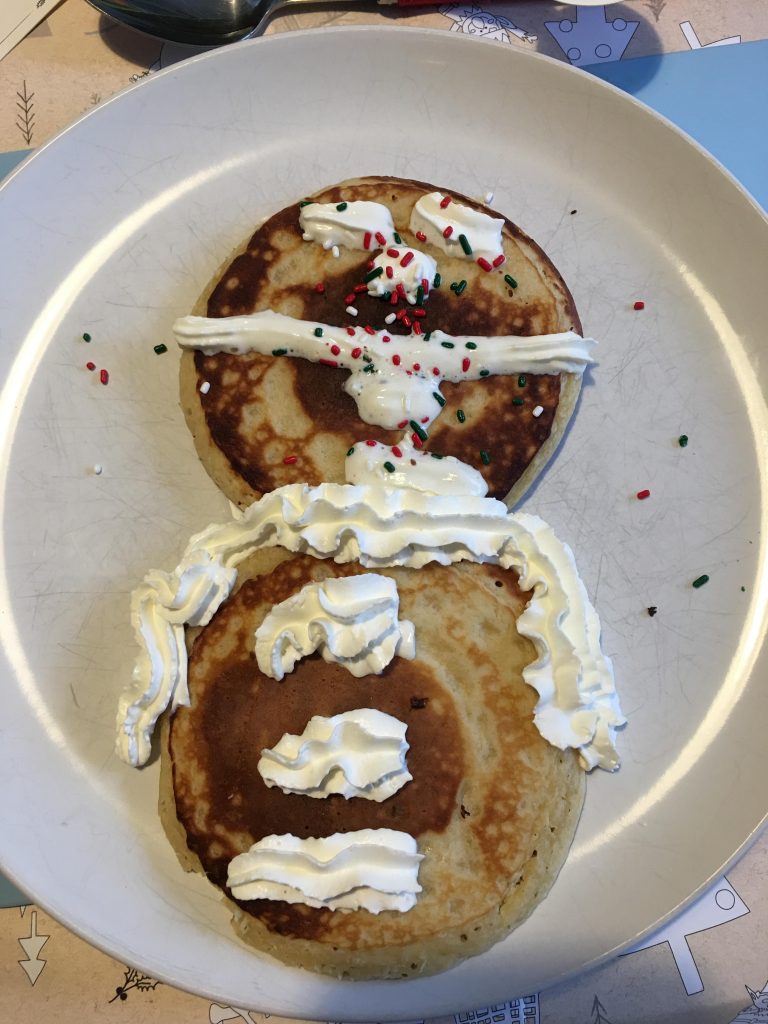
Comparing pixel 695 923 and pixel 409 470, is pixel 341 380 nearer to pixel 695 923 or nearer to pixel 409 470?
pixel 409 470

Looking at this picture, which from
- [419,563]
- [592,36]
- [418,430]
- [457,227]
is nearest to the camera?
[419,563]

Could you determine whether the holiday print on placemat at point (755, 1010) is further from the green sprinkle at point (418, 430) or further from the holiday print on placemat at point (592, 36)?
the holiday print on placemat at point (592, 36)

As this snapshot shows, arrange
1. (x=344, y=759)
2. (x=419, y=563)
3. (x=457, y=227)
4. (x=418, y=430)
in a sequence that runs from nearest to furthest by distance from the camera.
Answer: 1. (x=344, y=759)
2. (x=419, y=563)
3. (x=418, y=430)
4. (x=457, y=227)

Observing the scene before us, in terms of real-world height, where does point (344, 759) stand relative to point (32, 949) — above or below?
above

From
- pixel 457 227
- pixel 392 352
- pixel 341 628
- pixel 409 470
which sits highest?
pixel 457 227

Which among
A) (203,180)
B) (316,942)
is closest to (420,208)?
(203,180)

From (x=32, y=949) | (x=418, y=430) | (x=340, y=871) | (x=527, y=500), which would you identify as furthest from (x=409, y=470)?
(x=32, y=949)

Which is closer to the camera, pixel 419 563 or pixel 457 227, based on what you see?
pixel 419 563

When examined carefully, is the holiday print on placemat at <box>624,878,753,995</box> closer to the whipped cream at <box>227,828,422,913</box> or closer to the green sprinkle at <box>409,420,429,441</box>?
the whipped cream at <box>227,828,422,913</box>
